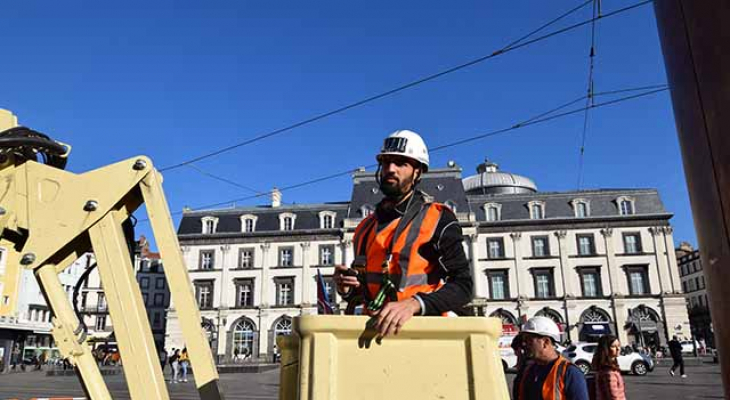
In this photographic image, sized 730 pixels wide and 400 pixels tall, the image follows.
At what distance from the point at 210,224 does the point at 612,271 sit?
120ft

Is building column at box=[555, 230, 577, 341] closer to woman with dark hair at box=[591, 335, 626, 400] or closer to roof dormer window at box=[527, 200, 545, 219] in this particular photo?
roof dormer window at box=[527, 200, 545, 219]

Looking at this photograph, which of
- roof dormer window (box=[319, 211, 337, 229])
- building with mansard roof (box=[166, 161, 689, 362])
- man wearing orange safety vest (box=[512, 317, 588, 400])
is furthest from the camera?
roof dormer window (box=[319, 211, 337, 229])

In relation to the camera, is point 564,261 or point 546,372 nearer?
point 546,372

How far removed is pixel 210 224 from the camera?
160 feet

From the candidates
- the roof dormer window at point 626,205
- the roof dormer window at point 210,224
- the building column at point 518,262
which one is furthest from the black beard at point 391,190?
the roof dormer window at point 210,224

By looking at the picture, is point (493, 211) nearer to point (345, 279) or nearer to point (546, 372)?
point (546, 372)

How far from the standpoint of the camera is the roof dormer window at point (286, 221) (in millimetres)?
47719

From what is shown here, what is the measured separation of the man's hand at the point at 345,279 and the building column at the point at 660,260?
4636cm

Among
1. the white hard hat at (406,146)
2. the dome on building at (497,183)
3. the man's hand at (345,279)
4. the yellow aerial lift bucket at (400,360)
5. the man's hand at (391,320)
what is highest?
the dome on building at (497,183)

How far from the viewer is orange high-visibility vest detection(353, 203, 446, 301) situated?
7.34ft

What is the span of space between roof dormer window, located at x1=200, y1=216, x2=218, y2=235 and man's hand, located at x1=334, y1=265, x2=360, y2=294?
48240 mm

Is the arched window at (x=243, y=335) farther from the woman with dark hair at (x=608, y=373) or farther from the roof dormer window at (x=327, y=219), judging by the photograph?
the woman with dark hair at (x=608, y=373)

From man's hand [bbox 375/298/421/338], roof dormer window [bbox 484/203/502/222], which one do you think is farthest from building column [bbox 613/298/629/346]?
man's hand [bbox 375/298/421/338]

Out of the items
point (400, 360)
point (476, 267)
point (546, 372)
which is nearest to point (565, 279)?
point (476, 267)
